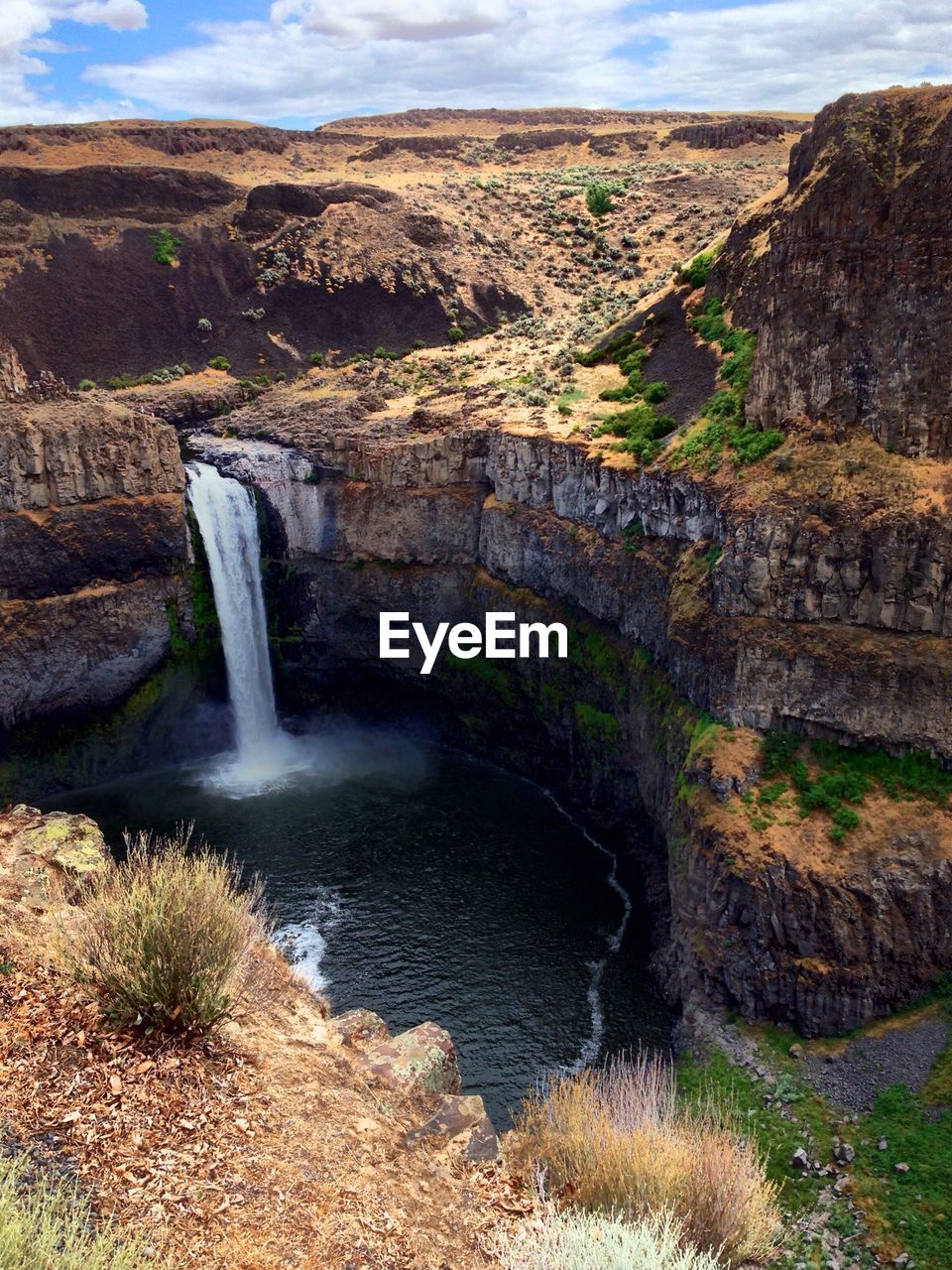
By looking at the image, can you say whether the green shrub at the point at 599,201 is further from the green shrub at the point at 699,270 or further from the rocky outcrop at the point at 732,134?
the green shrub at the point at 699,270

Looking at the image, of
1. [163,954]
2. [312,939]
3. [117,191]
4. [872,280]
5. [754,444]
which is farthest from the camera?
[117,191]

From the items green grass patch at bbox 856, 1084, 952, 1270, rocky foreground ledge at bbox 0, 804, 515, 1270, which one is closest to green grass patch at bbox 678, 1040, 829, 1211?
green grass patch at bbox 856, 1084, 952, 1270

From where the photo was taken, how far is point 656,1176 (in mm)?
20219

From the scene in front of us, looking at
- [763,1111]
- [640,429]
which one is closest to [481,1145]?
[763,1111]

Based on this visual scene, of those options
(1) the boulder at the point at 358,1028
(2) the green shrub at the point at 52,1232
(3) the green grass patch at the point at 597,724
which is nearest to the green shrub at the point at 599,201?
(3) the green grass patch at the point at 597,724

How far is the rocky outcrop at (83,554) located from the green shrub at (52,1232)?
136ft

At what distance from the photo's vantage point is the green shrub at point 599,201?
100 m

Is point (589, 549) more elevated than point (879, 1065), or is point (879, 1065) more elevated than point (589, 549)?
point (589, 549)

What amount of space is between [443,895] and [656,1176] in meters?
27.4

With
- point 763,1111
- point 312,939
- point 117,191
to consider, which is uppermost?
point 117,191

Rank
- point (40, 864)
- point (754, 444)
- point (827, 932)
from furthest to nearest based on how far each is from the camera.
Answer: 1. point (754, 444)
2. point (827, 932)
3. point (40, 864)

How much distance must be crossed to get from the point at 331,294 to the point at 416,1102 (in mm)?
74659

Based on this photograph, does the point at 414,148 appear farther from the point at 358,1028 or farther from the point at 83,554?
the point at 358,1028

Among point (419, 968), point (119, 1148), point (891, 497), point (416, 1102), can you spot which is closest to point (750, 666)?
point (891, 497)
